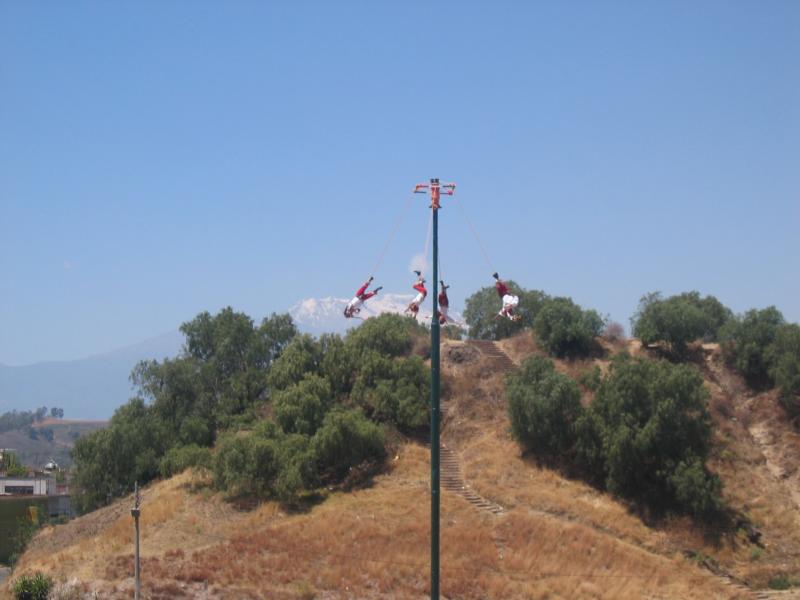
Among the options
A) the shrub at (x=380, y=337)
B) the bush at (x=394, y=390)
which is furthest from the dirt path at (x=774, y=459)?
the shrub at (x=380, y=337)

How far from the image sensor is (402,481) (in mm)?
40375

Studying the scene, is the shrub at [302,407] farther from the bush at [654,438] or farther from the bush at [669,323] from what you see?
the bush at [669,323]

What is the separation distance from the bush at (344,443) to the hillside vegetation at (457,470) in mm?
104

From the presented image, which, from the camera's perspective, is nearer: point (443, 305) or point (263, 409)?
point (443, 305)

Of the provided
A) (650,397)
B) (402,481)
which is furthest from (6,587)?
(650,397)

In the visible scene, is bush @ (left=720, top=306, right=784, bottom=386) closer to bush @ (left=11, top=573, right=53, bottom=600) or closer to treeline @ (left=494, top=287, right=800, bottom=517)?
treeline @ (left=494, top=287, right=800, bottom=517)

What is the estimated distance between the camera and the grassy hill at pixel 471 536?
30672mm

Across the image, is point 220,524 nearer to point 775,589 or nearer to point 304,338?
point 304,338

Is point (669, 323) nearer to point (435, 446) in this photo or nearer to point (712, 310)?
point (712, 310)

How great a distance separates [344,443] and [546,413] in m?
9.57

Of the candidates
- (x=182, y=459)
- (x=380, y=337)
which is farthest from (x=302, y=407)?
(x=380, y=337)

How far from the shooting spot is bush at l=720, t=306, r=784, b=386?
48.1m

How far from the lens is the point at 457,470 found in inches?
1665

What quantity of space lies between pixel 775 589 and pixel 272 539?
19495 millimetres
